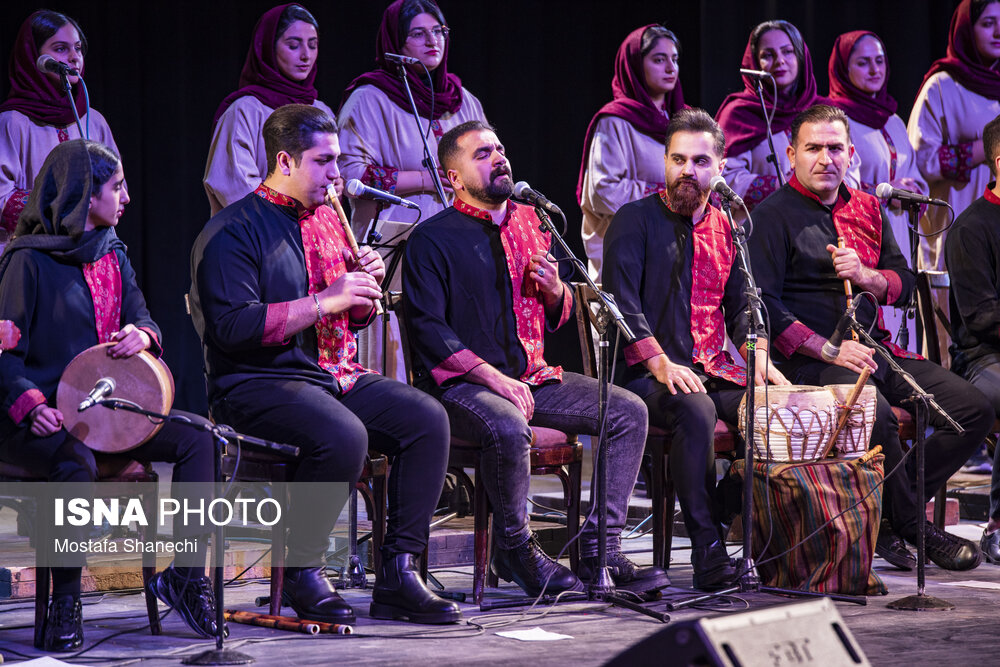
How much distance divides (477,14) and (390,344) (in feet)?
10.3

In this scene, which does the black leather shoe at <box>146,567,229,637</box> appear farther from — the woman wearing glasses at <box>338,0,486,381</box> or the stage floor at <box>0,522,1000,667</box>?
the woman wearing glasses at <box>338,0,486,381</box>

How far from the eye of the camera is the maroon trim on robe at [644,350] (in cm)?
433

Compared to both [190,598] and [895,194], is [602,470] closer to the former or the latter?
[190,598]

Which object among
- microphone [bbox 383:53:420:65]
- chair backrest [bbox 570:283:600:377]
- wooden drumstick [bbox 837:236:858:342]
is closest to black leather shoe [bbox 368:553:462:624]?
chair backrest [bbox 570:283:600:377]

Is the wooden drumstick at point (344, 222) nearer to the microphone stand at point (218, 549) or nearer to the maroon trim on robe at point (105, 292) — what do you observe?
the maroon trim on robe at point (105, 292)

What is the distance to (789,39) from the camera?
6.18 metres

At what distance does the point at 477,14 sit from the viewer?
7.77 metres

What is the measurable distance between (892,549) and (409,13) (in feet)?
8.94

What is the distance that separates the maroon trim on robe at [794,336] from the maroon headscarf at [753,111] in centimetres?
161

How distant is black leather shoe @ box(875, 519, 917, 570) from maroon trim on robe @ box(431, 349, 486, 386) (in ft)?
5.14

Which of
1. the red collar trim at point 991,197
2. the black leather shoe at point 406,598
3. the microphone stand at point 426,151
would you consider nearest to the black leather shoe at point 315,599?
the black leather shoe at point 406,598

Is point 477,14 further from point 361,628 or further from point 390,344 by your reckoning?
point 361,628

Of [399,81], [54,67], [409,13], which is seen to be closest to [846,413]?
[399,81]

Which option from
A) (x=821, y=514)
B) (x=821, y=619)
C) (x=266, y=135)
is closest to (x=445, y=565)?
(x=821, y=514)
